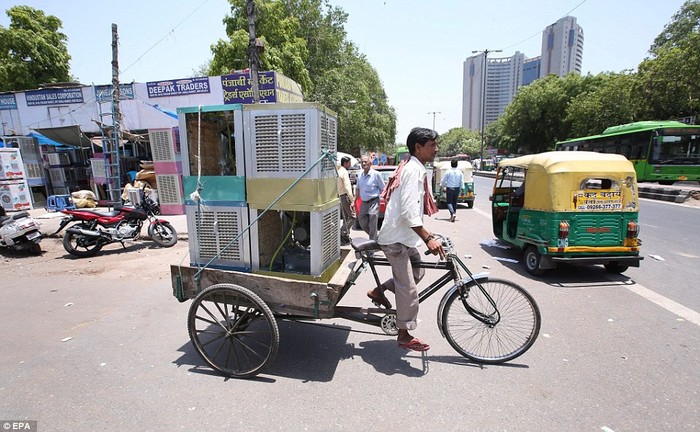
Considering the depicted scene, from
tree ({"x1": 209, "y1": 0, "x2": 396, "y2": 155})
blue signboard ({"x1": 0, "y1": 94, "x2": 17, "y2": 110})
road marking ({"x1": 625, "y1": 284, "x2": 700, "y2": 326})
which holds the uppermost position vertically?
tree ({"x1": 209, "y1": 0, "x2": 396, "y2": 155})

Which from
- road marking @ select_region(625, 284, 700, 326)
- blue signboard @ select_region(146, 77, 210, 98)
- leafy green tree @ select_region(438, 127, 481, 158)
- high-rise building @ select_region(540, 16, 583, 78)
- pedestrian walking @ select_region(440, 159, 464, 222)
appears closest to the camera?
road marking @ select_region(625, 284, 700, 326)

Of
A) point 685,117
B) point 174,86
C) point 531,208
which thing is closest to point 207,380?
point 531,208

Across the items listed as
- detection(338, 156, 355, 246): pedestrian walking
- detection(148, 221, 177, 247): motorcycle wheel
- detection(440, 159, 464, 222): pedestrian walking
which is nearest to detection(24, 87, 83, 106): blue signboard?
detection(148, 221, 177, 247): motorcycle wheel

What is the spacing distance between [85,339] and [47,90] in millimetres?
16984

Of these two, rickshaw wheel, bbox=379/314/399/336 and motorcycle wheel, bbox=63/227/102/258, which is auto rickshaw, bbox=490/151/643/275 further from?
motorcycle wheel, bbox=63/227/102/258

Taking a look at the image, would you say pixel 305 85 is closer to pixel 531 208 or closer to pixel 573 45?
pixel 531 208

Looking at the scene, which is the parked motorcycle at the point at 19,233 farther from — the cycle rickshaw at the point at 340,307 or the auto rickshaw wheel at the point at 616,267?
the auto rickshaw wheel at the point at 616,267

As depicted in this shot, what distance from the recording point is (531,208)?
211 inches

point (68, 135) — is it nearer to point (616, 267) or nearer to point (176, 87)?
point (176, 87)

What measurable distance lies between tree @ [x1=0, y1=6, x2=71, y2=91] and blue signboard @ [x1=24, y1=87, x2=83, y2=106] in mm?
8280

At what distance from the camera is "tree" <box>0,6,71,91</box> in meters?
20.3

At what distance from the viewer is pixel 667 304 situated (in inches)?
164

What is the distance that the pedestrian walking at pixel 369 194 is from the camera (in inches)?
263

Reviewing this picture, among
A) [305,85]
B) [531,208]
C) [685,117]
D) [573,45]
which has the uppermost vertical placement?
[573,45]
